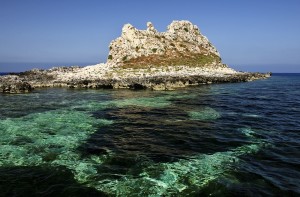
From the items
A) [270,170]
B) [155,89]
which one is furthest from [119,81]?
[270,170]

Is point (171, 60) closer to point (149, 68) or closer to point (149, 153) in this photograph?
point (149, 68)

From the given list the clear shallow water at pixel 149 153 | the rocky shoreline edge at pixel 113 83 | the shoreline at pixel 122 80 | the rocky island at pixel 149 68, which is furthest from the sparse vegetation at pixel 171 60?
the clear shallow water at pixel 149 153

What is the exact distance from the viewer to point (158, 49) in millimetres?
110500

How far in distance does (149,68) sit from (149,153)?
73835mm

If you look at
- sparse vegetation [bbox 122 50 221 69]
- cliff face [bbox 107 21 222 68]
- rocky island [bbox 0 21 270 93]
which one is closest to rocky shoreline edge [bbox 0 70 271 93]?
rocky island [bbox 0 21 270 93]

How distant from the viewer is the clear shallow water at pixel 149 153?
15.9 metres

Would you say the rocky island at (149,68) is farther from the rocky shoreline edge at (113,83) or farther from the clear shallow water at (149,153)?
the clear shallow water at (149,153)

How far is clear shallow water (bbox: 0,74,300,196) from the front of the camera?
15.9m

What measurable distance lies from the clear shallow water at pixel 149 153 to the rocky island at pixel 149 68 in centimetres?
3358

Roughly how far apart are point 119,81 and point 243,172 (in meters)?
57.1

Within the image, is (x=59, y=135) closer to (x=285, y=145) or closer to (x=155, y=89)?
(x=285, y=145)

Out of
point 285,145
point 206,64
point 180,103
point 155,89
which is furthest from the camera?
point 206,64

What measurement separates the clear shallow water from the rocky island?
110ft

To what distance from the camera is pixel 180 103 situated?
150 ft
